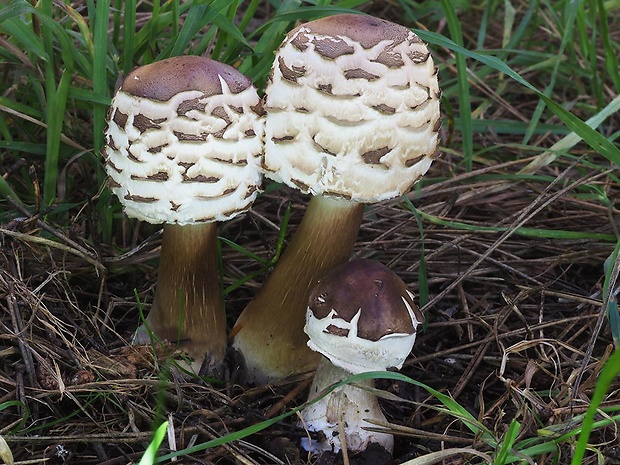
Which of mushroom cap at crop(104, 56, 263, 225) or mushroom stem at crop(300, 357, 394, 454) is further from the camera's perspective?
mushroom stem at crop(300, 357, 394, 454)

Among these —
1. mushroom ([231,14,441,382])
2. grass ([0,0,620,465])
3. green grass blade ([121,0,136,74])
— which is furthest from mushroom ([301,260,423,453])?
green grass blade ([121,0,136,74])

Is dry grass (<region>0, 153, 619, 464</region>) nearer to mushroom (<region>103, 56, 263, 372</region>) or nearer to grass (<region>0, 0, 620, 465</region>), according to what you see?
grass (<region>0, 0, 620, 465</region>)

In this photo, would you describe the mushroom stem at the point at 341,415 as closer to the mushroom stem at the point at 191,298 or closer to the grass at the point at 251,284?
the grass at the point at 251,284

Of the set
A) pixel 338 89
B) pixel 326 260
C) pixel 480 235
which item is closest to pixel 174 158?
pixel 338 89

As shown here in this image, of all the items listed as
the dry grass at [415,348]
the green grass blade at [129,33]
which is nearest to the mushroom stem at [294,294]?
the dry grass at [415,348]

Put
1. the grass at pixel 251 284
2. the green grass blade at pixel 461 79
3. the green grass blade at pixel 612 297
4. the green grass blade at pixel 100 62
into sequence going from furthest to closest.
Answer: the green grass blade at pixel 461 79, the green grass blade at pixel 100 62, the green grass blade at pixel 612 297, the grass at pixel 251 284

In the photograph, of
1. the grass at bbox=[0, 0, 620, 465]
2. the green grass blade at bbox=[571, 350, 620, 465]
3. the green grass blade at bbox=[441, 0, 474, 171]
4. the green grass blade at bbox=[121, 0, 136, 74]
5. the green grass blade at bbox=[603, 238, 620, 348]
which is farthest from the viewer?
the green grass blade at bbox=[441, 0, 474, 171]
